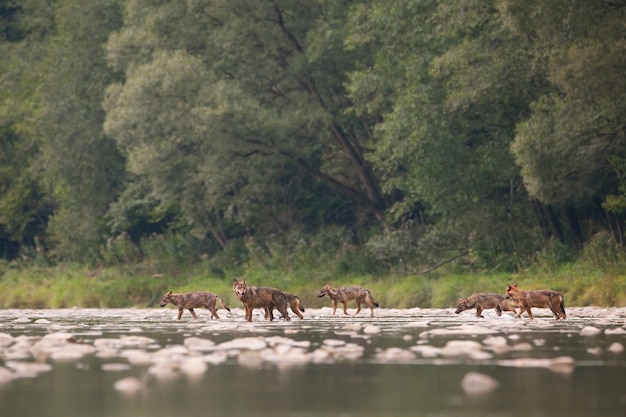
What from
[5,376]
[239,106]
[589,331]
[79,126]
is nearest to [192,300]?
[589,331]

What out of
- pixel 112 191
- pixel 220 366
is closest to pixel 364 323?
pixel 220 366

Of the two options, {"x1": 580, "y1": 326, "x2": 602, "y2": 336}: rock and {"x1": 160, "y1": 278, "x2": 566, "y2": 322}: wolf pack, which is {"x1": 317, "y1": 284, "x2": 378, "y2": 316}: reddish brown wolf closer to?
{"x1": 160, "y1": 278, "x2": 566, "y2": 322}: wolf pack

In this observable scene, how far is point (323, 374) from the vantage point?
50.6 feet

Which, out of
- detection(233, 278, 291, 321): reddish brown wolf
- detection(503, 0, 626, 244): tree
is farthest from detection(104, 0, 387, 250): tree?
detection(233, 278, 291, 321): reddish brown wolf

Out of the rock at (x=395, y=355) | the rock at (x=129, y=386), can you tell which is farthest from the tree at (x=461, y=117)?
the rock at (x=129, y=386)

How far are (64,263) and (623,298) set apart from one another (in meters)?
35.7

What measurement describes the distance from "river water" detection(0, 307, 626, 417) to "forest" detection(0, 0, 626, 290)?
1457cm

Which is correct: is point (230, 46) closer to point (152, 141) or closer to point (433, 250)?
point (152, 141)

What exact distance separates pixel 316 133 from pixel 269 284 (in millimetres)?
7859

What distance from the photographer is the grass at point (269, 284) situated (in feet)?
114

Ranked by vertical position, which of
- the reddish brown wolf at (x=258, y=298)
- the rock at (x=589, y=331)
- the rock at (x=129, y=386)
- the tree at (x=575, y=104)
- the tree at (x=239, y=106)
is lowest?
the rock at (x=129, y=386)

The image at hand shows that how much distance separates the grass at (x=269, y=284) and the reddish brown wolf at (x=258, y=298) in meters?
8.78

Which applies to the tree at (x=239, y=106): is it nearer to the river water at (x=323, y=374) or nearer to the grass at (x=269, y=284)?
the grass at (x=269, y=284)

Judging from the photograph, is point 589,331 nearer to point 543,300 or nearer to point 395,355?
point 543,300
